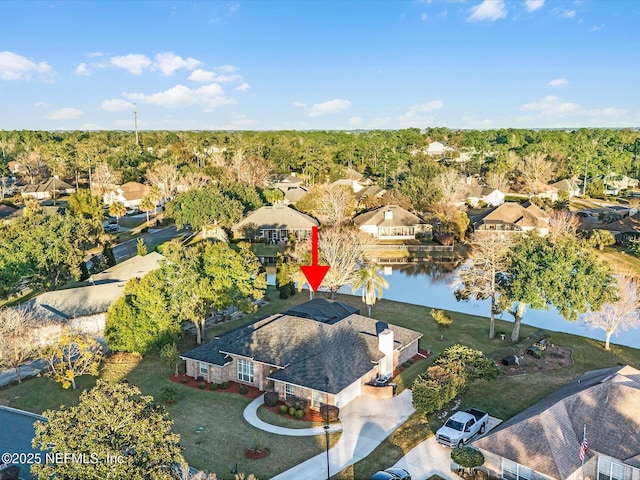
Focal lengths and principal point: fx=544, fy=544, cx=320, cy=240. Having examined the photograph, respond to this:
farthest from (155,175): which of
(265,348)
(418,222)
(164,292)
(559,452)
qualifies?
(559,452)

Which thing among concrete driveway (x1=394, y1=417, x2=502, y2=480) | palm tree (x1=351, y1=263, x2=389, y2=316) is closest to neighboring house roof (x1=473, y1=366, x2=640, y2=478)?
concrete driveway (x1=394, y1=417, x2=502, y2=480)

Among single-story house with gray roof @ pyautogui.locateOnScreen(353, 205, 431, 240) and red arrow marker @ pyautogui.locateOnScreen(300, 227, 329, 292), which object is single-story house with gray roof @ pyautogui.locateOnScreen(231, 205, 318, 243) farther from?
red arrow marker @ pyautogui.locateOnScreen(300, 227, 329, 292)

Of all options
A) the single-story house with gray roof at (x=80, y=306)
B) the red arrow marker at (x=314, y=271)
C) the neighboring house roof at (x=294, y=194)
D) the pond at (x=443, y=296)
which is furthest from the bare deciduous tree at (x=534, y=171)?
the single-story house with gray roof at (x=80, y=306)

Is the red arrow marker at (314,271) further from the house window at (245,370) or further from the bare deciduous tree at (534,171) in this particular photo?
the bare deciduous tree at (534,171)

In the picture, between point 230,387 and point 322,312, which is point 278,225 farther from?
point 230,387

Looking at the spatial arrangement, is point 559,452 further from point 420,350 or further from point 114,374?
point 114,374

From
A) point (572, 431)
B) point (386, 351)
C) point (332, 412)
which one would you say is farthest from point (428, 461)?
point (386, 351)

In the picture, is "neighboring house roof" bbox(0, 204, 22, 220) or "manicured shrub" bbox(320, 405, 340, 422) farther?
"neighboring house roof" bbox(0, 204, 22, 220)
